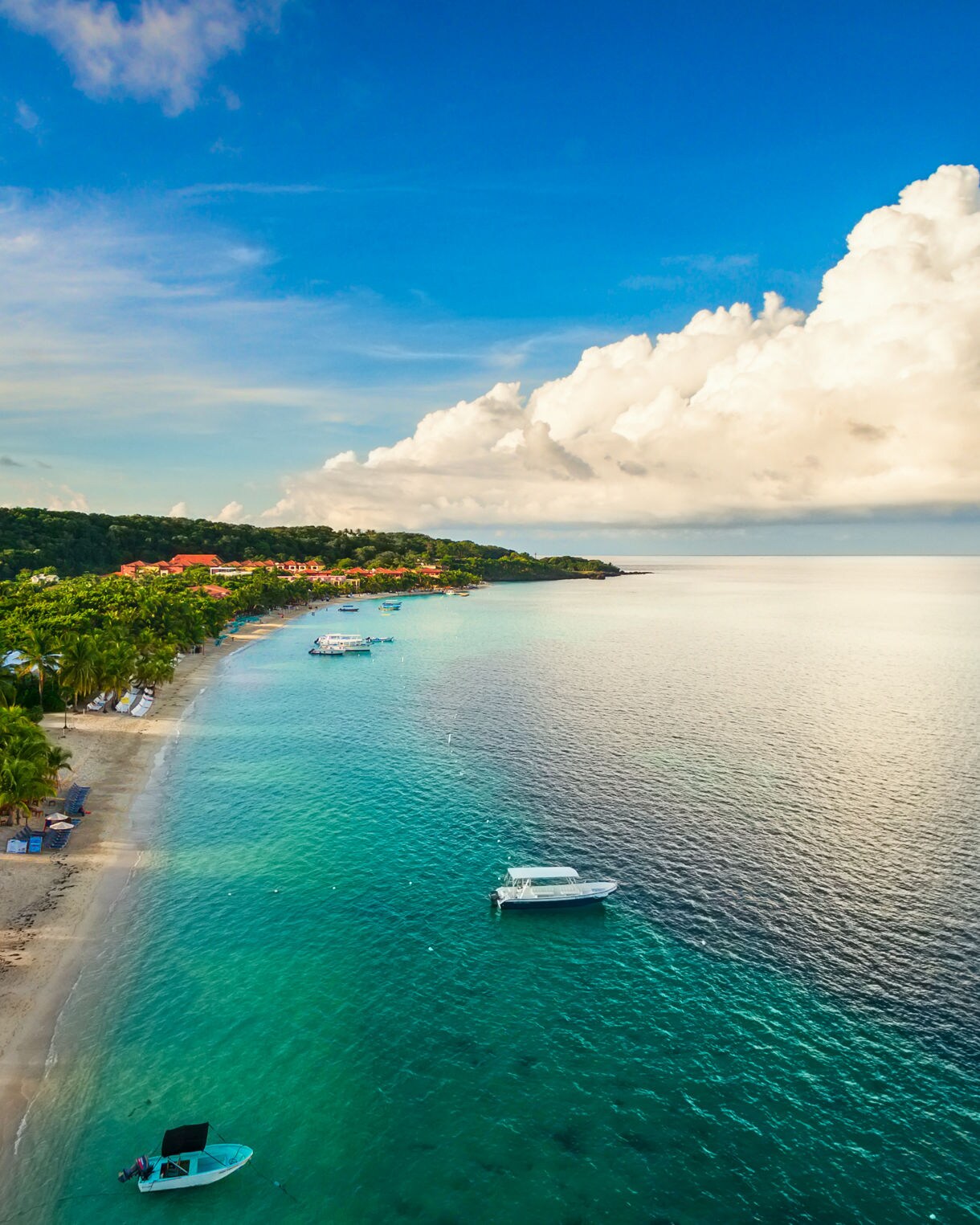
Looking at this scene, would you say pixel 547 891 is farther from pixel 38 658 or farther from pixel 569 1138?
pixel 38 658

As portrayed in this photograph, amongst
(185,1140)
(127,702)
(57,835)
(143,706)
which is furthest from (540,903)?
(127,702)

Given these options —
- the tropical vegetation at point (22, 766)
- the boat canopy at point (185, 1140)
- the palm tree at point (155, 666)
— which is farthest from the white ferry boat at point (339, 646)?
the boat canopy at point (185, 1140)

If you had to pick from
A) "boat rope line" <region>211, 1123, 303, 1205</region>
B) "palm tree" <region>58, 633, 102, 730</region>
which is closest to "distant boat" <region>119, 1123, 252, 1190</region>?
"boat rope line" <region>211, 1123, 303, 1205</region>

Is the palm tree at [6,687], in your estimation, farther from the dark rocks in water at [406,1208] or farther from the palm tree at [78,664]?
the dark rocks in water at [406,1208]

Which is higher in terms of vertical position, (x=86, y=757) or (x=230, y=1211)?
(x=86, y=757)

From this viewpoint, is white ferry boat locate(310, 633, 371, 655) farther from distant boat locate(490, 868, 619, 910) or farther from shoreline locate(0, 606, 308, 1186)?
distant boat locate(490, 868, 619, 910)

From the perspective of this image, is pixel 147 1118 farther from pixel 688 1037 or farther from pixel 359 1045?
pixel 688 1037

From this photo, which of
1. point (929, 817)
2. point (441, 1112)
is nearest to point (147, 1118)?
point (441, 1112)
